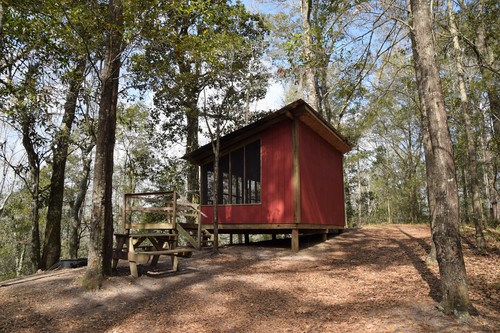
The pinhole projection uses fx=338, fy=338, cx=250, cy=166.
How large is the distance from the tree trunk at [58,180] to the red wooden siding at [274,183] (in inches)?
234

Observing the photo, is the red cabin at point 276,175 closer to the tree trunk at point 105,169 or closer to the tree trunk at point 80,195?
the tree trunk at point 80,195

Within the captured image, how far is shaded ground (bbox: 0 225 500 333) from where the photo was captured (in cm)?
502

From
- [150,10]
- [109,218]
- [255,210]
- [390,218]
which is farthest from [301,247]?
[390,218]

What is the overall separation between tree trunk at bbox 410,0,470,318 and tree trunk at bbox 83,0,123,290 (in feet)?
19.9

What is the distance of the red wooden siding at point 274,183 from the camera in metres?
11.3

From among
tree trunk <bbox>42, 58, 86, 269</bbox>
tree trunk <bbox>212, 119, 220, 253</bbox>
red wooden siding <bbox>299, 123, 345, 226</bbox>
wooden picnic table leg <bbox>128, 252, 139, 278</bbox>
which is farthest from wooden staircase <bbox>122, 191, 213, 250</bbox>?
red wooden siding <bbox>299, 123, 345, 226</bbox>

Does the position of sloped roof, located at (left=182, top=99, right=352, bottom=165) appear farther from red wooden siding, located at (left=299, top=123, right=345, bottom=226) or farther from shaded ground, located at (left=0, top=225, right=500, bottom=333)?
shaded ground, located at (left=0, top=225, right=500, bottom=333)

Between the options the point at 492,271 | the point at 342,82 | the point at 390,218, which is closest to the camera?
the point at 492,271

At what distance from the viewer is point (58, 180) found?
39.2 feet

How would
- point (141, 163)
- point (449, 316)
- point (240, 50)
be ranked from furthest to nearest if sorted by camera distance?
point (141, 163) → point (240, 50) → point (449, 316)

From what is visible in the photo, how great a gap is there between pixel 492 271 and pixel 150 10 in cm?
967

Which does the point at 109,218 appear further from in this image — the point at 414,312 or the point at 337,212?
the point at 337,212

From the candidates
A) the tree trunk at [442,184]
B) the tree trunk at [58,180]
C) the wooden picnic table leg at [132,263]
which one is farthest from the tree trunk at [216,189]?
the tree trunk at [442,184]

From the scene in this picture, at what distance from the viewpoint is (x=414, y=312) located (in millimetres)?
5059
